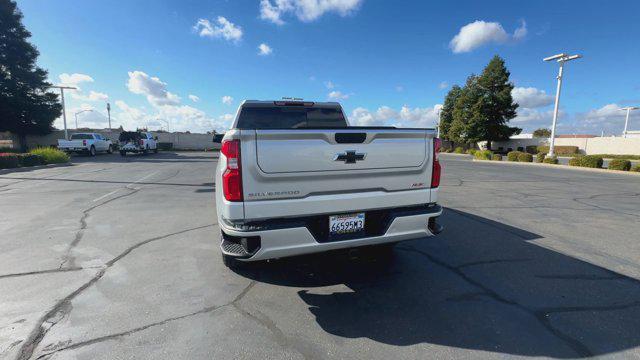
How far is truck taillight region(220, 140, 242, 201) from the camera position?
8.87 feet

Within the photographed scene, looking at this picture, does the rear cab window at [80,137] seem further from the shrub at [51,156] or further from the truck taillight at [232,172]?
the truck taillight at [232,172]

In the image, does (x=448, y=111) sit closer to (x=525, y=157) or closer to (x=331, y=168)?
(x=525, y=157)

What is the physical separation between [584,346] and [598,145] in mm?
49945

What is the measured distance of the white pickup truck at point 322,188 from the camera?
108 inches

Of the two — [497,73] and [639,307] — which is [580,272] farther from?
[497,73]

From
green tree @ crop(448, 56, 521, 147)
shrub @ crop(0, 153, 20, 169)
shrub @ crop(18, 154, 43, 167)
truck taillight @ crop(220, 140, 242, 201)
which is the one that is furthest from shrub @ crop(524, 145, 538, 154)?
shrub @ crop(0, 153, 20, 169)

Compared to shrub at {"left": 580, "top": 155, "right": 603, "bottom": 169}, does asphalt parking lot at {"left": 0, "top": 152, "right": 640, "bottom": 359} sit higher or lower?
lower

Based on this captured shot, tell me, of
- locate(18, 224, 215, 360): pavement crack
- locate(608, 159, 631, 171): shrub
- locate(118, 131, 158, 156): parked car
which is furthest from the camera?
locate(118, 131, 158, 156): parked car

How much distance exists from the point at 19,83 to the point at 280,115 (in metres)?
36.7

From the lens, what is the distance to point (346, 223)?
311 centimetres

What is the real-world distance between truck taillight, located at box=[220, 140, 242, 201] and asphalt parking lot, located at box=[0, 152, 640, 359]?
1.21m

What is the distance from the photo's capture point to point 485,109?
4194 centimetres

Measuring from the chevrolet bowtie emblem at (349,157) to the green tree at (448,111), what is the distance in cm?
5719

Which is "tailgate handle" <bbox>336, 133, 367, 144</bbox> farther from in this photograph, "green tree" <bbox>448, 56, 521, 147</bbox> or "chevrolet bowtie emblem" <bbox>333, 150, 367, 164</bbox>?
"green tree" <bbox>448, 56, 521, 147</bbox>
